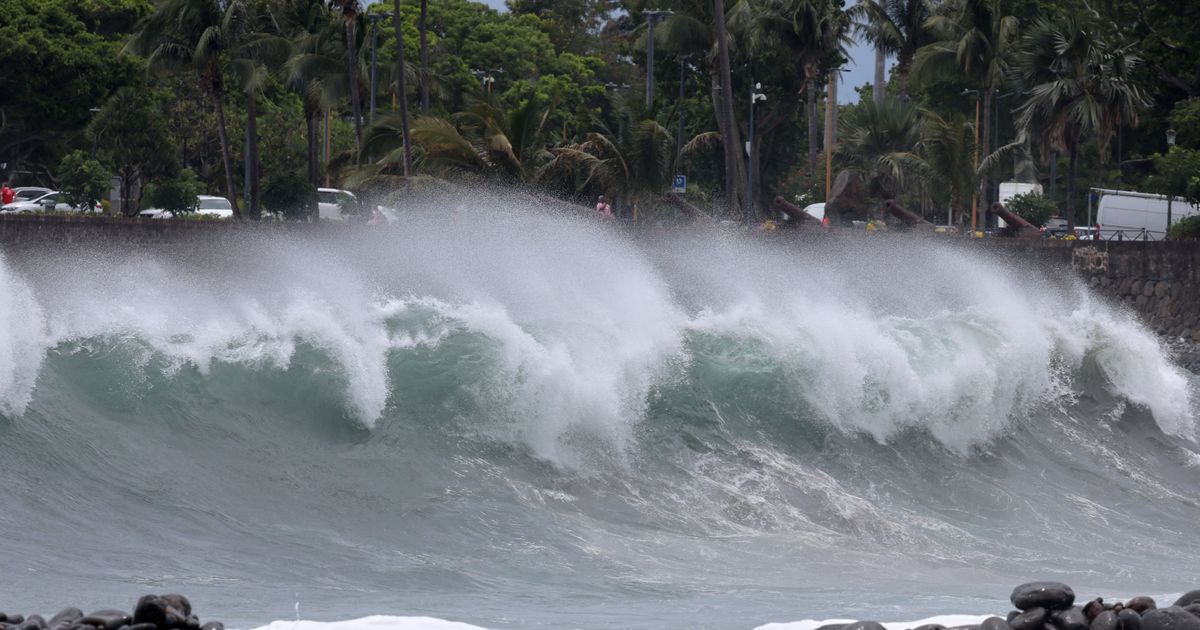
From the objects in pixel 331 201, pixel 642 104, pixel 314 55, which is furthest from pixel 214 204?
pixel 642 104

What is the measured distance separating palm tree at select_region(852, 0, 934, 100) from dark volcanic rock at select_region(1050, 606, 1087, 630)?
149 feet

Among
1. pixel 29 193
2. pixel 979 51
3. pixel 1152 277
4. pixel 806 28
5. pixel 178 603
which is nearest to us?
pixel 178 603

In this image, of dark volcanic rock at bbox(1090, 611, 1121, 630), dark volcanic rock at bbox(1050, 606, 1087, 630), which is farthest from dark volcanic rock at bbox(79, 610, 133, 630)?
dark volcanic rock at bbox(1090, 611, 1121, 630)

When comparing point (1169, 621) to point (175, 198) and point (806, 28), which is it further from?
point (806, 28)

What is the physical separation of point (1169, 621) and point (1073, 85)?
1429 inches

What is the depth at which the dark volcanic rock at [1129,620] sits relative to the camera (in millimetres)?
8828

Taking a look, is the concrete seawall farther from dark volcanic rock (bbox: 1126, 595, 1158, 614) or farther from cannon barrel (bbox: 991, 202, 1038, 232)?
dark volcanic rock (bbox: 1126, 595, 1158, 614)

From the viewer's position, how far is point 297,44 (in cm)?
4231

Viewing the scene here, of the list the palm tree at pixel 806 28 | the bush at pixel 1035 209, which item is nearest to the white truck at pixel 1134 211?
the bush at pixel 1035 209

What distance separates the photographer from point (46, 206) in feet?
Result: 144

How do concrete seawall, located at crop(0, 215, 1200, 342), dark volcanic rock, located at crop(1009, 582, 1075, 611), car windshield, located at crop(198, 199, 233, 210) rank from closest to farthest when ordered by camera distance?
dark volcanic rock, located at crop(1009, 582, 1075, 611) → concrete seawall, located at crop(0, 215, 1200, 342) → car windshield, located at crop(198, 199, 233, 210)

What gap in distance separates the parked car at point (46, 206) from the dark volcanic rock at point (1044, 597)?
32575mm

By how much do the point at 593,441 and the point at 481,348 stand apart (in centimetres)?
185

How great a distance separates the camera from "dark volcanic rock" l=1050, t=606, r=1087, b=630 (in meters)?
8.83
